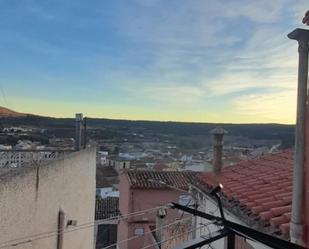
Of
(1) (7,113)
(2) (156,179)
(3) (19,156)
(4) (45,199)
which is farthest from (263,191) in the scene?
(2) (156,179)

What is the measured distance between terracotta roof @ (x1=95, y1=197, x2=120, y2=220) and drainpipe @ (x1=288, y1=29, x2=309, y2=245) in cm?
2567

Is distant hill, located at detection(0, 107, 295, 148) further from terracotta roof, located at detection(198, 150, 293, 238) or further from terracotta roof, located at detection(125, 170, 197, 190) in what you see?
terracotta roof, located at detection(125, 170, 197, 190)

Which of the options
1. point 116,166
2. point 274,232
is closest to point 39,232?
point 274,232

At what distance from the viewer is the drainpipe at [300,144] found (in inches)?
142

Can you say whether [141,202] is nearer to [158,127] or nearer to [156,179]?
[156,179]

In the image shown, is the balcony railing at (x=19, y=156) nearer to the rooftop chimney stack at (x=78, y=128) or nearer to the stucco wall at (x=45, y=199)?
the stucco wall at (x=45, y=199)

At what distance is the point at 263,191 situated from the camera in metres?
5.98

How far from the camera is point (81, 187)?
10.7 m

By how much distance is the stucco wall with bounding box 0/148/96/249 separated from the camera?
5418mm

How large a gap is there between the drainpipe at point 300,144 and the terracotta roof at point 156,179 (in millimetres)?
20537

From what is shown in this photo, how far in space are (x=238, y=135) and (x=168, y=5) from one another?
8.53 m

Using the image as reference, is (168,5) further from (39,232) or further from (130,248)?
(130,248)

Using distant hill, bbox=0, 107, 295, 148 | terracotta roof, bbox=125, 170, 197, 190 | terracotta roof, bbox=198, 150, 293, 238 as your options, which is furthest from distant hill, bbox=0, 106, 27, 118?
terracotta roof, bbox=125, 170, 197, 190

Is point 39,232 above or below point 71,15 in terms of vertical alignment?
below
